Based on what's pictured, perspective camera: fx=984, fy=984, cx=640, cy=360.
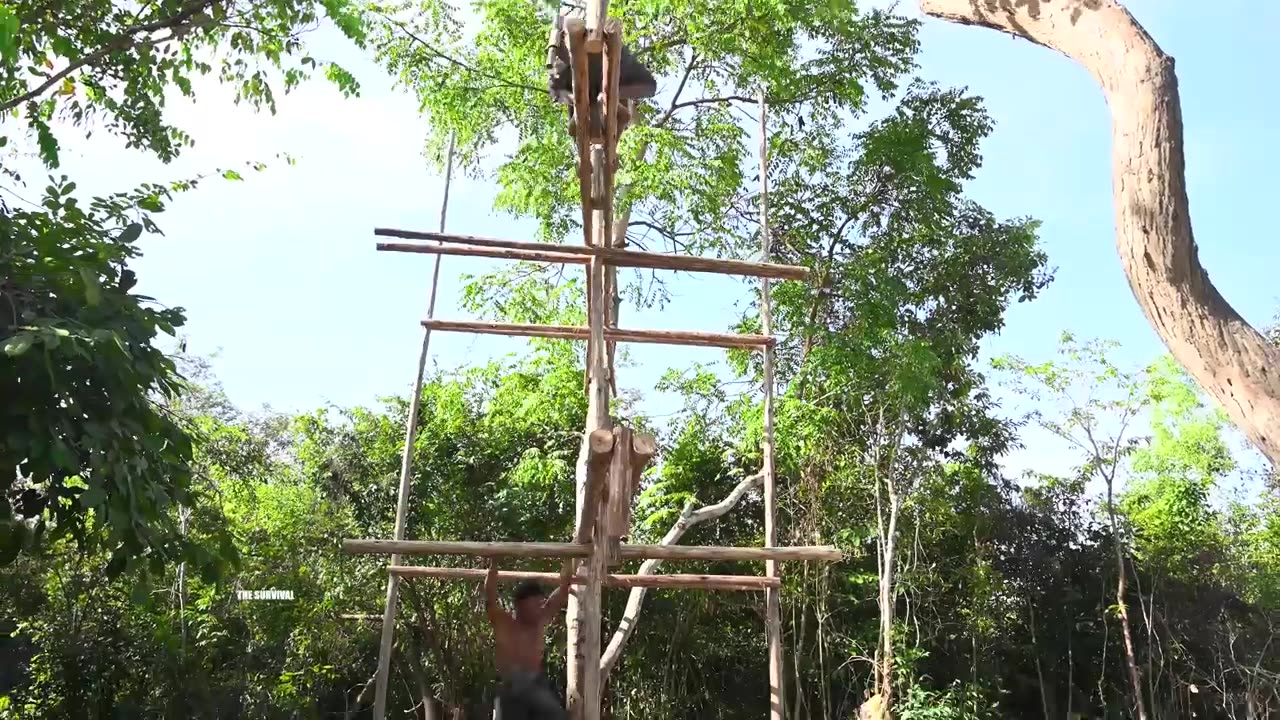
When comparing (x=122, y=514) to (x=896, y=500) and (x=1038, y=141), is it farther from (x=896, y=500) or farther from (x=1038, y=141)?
(x=1038, y=141)

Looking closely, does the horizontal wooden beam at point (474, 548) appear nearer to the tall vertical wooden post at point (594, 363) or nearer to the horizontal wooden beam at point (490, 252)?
the tall vertical wooden post at point (594, 363)

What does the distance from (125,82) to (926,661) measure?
21.6 feet

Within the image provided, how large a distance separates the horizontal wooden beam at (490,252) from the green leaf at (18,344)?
2.05 meters

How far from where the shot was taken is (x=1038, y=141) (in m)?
6.93

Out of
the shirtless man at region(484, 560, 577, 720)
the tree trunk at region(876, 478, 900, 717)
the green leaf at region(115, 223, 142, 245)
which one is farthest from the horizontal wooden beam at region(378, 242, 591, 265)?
the tree trunk at region(876, 478, 900, 717)

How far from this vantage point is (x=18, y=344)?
209cm

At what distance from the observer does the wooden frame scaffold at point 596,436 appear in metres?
3.08

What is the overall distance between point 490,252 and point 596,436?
68.2 inches

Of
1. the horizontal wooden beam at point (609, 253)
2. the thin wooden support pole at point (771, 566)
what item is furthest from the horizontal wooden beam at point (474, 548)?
the thin wooden support pole at point (771, 566)

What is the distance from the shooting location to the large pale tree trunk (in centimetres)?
157

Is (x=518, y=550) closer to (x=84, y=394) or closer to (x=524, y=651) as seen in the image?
(x=524, y=651)

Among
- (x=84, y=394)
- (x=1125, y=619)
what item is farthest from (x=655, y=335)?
(x=1125, y=619)

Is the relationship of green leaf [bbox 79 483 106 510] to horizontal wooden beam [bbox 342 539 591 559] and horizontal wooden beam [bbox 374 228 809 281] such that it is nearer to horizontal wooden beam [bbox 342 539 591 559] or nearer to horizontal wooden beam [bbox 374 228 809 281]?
horizontal wooden beam [bbox 342 539 591 559]

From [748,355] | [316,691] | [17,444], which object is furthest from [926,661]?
[17,444]
